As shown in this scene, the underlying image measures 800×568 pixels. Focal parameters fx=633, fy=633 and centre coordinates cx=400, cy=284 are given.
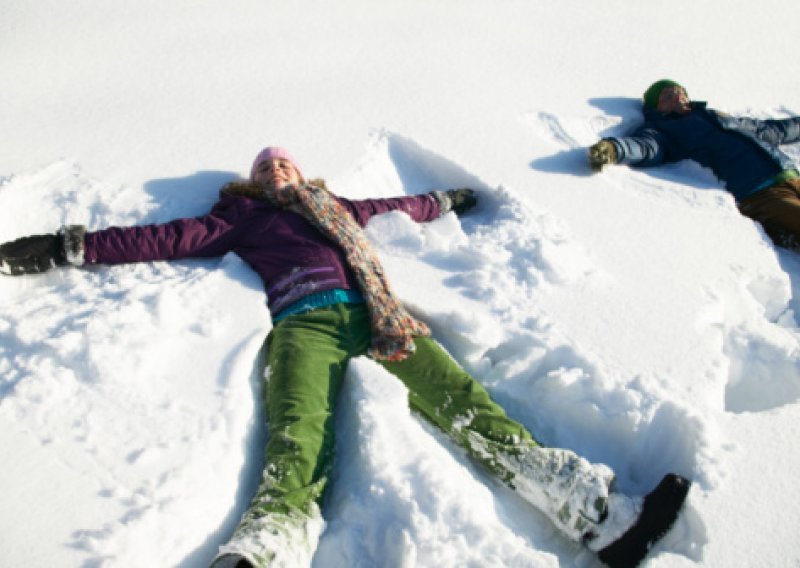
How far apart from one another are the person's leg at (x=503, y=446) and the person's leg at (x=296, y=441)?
0.23 meters

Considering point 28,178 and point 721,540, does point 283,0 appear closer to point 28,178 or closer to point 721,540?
point 28,178

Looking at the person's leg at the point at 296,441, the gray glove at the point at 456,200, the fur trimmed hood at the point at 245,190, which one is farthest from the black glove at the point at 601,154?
the person's leg at the point at 296,441

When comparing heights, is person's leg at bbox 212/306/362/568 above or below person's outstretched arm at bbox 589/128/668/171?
below

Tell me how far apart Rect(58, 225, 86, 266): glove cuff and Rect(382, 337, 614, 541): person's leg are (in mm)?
1170

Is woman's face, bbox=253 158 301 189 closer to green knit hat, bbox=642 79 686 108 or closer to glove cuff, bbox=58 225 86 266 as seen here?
glove cuff, bbox=58 225 86 266

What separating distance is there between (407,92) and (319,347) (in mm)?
1991

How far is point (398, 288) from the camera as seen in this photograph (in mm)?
2396

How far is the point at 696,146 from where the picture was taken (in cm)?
353

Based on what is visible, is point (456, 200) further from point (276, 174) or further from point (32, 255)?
point (32, 255)

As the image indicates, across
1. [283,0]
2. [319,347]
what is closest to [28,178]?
[319,347]

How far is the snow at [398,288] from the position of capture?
165 centimetres

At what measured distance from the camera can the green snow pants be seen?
1.61 m

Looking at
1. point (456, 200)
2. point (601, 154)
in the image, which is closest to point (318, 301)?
point (456, 200)

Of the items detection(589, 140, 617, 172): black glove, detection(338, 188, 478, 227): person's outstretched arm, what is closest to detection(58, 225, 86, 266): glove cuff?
detection(338, 188, 478, 227): person's outstretched arm
